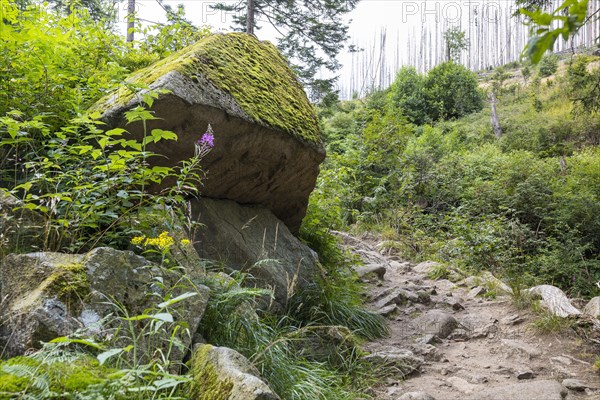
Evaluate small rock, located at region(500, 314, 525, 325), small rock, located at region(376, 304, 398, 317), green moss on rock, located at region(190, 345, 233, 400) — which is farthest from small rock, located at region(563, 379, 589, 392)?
green moss on rock, located at region(190, 345, 233, 400)

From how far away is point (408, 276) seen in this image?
7.18 metres

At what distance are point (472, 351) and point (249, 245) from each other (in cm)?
242

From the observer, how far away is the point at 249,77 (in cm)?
417

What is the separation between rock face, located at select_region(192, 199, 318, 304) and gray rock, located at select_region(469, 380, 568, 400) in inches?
63.6

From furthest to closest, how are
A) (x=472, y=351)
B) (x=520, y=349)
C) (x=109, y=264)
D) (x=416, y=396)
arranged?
(x=472, y=351)
(x=520, y=349)
(x=416, y=396)
(x=109, y=264)

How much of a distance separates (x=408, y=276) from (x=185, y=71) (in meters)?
5.24

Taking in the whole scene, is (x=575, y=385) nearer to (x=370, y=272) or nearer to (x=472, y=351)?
(x=472, y=351)

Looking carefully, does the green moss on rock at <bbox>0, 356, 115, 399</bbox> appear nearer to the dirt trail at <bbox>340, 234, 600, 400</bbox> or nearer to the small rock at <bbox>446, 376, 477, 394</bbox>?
the dirt trail at <bbox>340, 234, 600, 400</bbox>

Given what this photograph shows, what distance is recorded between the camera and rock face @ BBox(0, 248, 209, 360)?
1.73 metres

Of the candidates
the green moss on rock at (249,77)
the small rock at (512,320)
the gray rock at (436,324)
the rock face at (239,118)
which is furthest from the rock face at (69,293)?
the small rock at (512,320)

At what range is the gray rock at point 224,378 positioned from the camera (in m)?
1.64

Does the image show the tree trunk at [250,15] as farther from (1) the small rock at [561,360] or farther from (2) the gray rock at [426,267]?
(1) the small rock at [561,360]

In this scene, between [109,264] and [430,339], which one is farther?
[430,339]

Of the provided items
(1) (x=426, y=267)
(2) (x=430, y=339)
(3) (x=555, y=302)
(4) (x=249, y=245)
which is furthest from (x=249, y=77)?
(1) (x=426, y=267)
